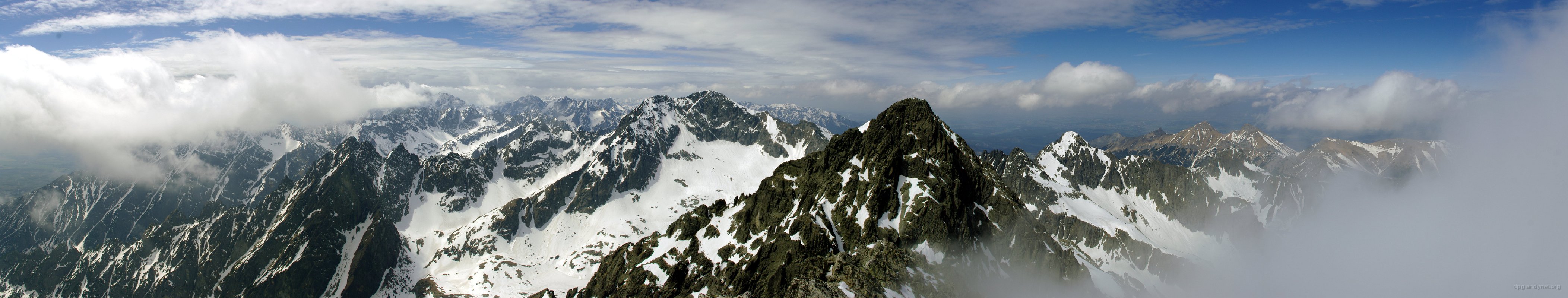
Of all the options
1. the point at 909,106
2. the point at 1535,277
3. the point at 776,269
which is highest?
the point at 909,106

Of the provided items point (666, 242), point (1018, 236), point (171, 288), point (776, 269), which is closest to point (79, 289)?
point (171, 288)

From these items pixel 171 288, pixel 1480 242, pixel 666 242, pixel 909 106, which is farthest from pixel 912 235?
pixel 171 288

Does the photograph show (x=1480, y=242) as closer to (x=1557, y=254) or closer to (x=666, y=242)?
(x=1557, y=254)

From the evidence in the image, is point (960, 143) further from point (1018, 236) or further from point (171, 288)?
point (171, 288)

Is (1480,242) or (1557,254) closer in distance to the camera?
(1557,254)

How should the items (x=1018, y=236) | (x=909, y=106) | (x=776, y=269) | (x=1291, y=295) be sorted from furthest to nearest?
(x=1291, y=295), (x=909, y=106), (x=1018, y=236), (x=776, y=269)

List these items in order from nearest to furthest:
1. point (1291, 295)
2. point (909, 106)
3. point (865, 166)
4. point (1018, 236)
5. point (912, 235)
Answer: point (912, 235) < point (1018, 236) < point (865, 166) < point (909, 106) < point (1291, 295)

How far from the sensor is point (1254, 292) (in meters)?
175

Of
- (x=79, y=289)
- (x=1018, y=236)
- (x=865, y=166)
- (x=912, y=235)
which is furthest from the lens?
(x=79, y=289)

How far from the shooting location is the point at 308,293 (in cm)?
18575

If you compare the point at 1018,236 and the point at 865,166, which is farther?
the point at 865,166

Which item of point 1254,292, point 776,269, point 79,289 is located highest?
point 776,269

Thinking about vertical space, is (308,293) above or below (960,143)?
below

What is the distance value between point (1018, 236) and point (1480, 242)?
65813 mm
